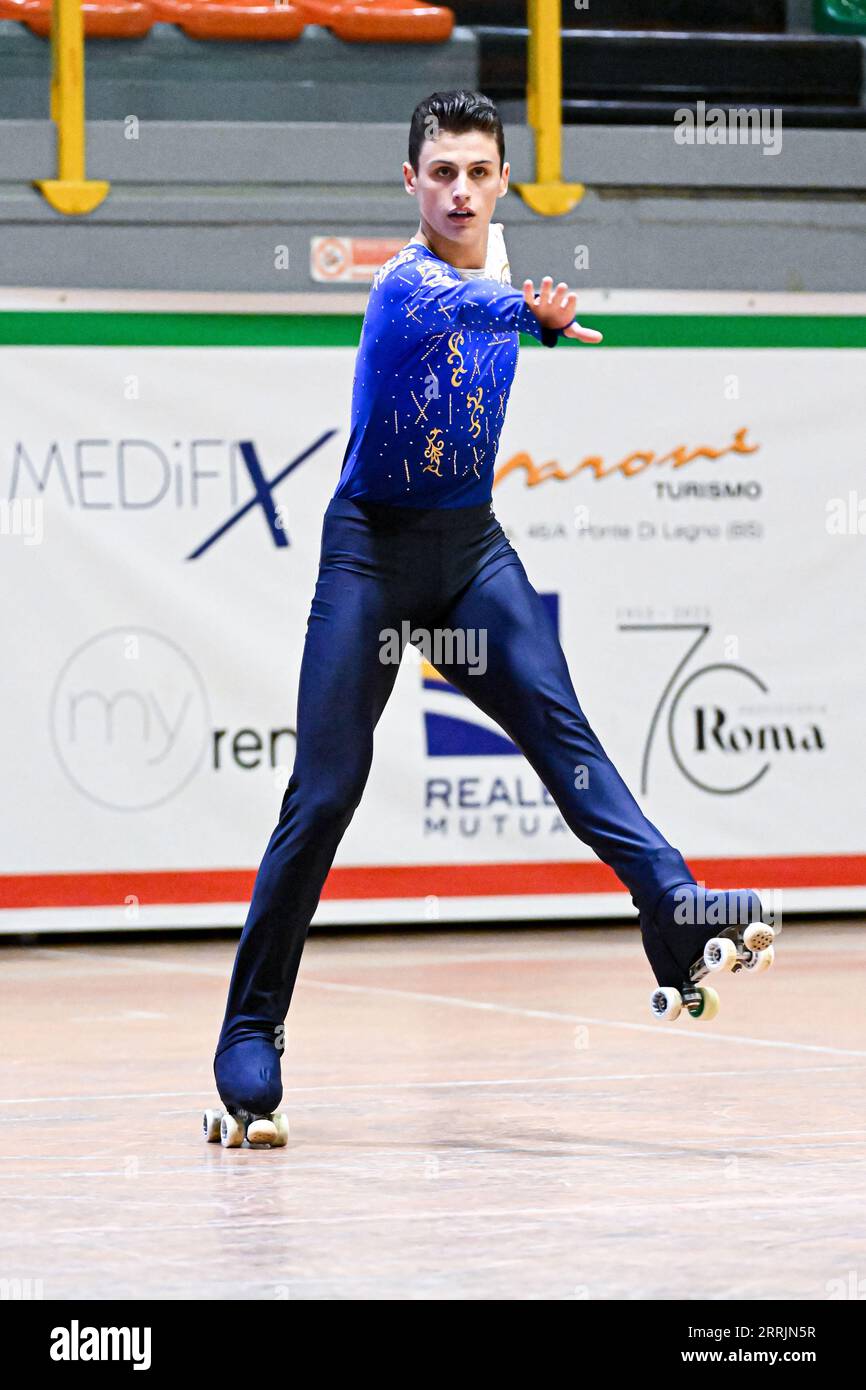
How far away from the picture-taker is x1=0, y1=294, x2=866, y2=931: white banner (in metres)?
8.01

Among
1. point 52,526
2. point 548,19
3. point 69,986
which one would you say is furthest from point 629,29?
point 69,986

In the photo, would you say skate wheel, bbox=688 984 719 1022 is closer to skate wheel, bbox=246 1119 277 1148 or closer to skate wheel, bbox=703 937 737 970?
skate wheel, bbox=703 937 737 970

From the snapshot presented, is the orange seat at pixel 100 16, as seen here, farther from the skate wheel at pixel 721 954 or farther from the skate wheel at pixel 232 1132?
the skate wheel at pixel 721 954

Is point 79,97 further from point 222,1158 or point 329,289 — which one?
point 222,1158

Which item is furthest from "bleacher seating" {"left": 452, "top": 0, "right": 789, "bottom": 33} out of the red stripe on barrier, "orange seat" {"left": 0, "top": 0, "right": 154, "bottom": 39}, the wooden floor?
the wooden floor

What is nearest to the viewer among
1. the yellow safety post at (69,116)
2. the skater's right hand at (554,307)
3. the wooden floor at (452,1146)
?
the wooden floor at (452,1146)

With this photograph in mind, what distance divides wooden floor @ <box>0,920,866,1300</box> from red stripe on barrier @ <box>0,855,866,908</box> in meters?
1.19

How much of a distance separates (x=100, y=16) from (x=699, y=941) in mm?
5747

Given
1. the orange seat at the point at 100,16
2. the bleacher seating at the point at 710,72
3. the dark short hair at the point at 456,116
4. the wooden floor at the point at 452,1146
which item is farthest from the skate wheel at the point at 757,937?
the bleacher seating at the point at 710,72

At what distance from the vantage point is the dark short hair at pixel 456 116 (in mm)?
3850

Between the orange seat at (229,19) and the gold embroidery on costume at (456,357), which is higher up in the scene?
the orange seat at (229,19)

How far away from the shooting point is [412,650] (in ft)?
26.0

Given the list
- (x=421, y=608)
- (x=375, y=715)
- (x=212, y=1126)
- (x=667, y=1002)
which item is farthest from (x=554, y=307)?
(x=212, y=1126)

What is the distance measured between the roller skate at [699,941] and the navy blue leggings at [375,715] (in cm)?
8
